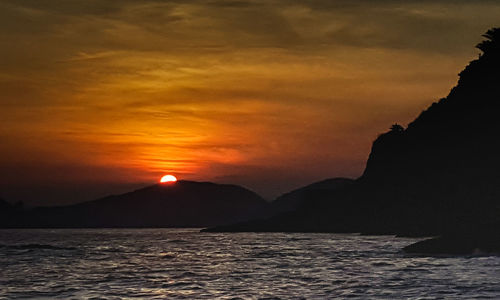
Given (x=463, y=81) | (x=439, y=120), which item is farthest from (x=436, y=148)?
(x=463, y=81)

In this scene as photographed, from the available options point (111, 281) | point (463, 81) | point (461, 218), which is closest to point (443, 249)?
point (461, 218)

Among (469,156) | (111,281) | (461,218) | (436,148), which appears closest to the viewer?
(111,281)

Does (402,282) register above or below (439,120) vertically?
below

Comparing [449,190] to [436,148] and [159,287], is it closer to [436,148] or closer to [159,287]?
[436,148]

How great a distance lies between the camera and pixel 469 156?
159 metres

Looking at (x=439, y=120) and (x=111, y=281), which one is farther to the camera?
(x=439, y=120)

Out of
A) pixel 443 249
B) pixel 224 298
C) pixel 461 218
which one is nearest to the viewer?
pixel 224 298

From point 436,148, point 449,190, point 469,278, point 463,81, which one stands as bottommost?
point 469,278

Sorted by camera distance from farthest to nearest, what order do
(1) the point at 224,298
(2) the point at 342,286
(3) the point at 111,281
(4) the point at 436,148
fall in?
(4) the point at 436,148, (3) the point at 111,281, (2) the point at 342,286, (1) the point at 224,298

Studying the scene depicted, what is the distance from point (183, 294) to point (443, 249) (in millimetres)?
58984

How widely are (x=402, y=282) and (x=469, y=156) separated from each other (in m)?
111

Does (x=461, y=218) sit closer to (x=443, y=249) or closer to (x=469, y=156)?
(x=469, y=156)

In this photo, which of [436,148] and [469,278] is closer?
[469,278]

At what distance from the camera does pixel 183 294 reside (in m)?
48.1
